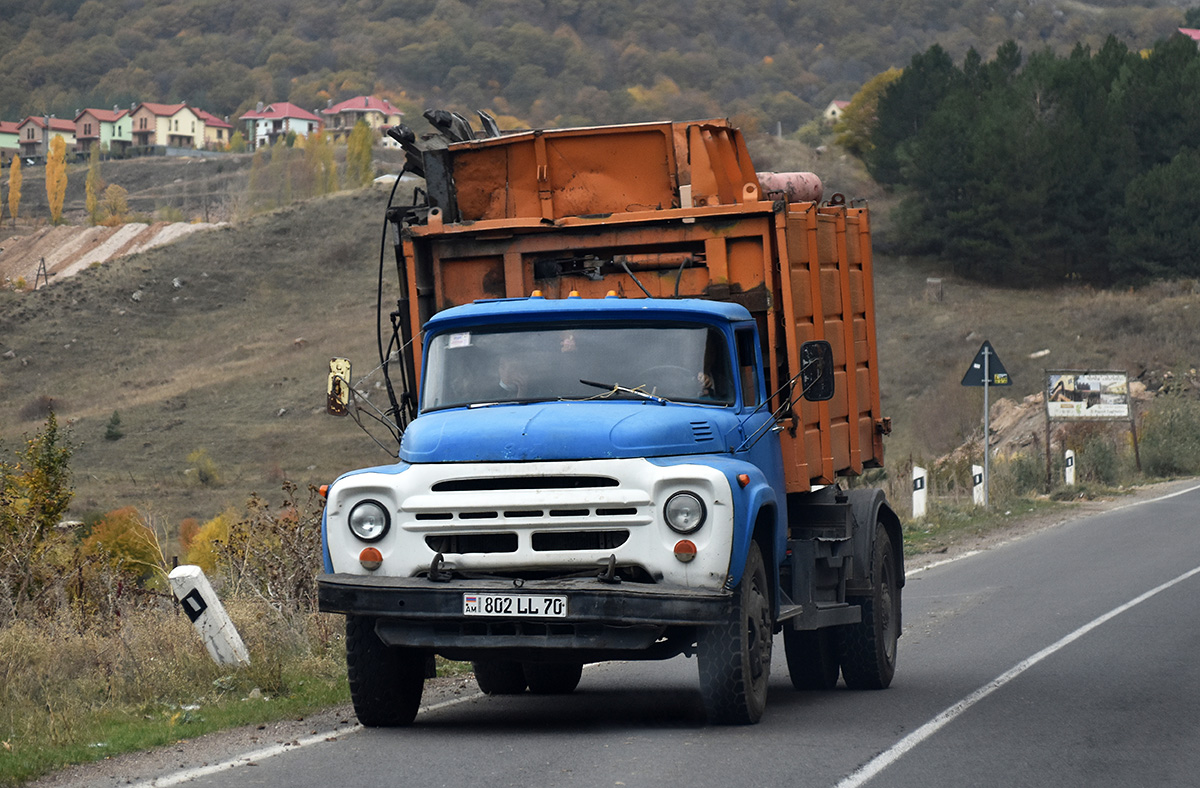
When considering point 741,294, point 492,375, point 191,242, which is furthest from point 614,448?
point 191,242

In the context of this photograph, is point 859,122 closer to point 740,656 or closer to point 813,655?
point 813,655

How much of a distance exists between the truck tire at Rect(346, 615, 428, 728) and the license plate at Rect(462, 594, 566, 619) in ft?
2.40

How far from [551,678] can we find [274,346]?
7448 cm

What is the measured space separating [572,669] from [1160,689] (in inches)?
148

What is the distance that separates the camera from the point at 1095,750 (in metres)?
8.02

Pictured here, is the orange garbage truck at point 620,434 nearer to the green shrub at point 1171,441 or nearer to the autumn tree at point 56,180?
the green shrub at point 1171,441

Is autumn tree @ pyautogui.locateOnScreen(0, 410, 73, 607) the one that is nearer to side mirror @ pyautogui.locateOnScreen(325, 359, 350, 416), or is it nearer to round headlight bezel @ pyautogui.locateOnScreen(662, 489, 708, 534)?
side mirror @ pyautogui.locateOnScreen(325, 359, 350, 416)

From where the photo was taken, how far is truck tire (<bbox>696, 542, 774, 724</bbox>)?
8.16m

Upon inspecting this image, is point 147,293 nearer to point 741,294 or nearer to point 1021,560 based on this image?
point 1021,560

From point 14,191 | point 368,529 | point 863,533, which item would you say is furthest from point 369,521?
point 14,191

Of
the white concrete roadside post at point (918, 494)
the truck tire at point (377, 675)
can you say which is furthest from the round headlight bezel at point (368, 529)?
the white concrete roadside post at point (918, 494)

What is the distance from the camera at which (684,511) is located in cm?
796

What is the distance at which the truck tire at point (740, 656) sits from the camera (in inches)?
321

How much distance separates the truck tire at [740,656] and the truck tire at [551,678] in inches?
83.4
